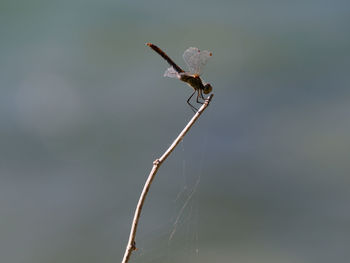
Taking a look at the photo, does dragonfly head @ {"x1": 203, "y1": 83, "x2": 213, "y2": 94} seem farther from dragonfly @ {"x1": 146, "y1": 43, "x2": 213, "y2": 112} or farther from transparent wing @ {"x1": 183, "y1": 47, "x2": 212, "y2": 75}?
transparent wing @ {"x1": 183, "y1": 47, "x2": 212, "y2": 75}

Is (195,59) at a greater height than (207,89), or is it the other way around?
(195,59)

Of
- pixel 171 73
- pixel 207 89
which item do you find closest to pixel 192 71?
pixel 171 73

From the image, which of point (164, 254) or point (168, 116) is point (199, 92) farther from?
point (168, 116)

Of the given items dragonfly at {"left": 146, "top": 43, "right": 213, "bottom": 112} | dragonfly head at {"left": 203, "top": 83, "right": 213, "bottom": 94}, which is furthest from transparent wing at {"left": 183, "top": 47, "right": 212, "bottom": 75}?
dragonfly head at {"left": 203, "top": 83, "right": 213, "bottom": 94}

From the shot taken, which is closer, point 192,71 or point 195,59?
point 192,71

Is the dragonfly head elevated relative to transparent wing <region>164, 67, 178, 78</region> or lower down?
lower down

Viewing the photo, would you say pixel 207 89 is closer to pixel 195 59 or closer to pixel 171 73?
pixel 171 73

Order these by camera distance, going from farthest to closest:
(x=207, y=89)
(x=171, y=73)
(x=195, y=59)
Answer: (x=195, y=59), (x=171, y=73), (x=207, y=89)

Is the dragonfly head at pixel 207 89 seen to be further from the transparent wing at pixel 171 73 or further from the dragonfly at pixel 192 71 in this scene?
the transparent wing at pixel 171 73

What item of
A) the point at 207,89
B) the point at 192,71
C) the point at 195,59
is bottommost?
the point at 207,89
